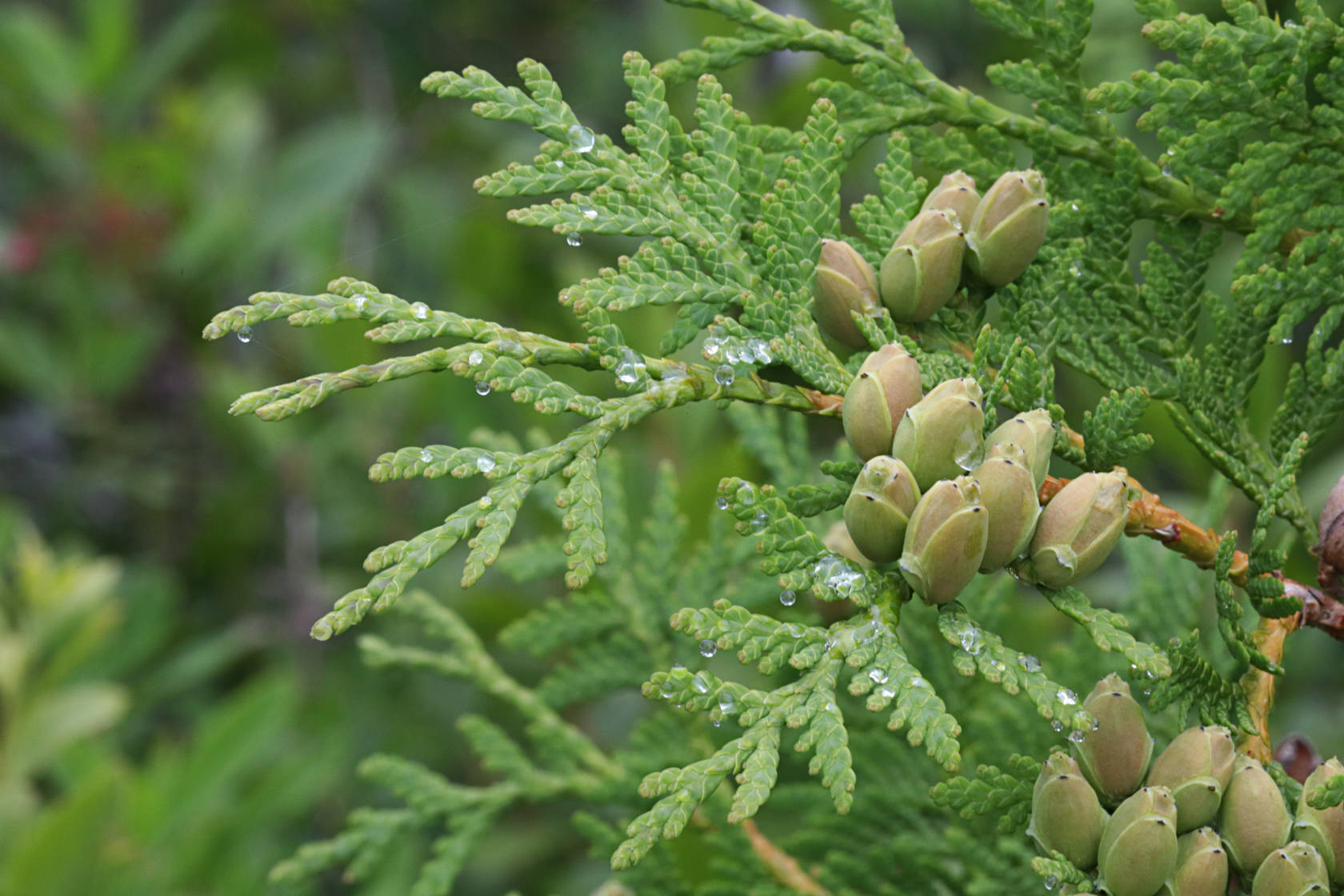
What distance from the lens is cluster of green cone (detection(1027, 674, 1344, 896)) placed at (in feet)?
2.32

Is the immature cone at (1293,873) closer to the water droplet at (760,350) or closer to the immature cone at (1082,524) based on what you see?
the immature cone at (1082,524)

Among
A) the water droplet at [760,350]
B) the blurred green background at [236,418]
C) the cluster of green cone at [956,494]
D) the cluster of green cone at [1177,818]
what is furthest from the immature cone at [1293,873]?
the blurred green background at [236,418]

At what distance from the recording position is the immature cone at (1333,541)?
2.70ft

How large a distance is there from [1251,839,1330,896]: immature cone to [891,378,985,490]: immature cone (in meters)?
0.30

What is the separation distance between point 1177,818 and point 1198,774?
3cm

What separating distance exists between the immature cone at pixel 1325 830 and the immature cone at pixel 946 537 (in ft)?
0.85

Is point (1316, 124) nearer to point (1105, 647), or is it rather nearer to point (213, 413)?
point (1105, 647)

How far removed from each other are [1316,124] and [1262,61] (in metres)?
0.07

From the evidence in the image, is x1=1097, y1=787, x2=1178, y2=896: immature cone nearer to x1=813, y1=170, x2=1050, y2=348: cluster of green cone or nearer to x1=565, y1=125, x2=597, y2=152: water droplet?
x1=813, y1=170, x2=1050, y2=348: cluster of green cone

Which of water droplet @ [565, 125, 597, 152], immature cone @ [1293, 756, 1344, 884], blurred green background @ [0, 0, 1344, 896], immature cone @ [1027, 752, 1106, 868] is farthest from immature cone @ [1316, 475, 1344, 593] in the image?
blurred green background @ [0, 0, 1344, 896]

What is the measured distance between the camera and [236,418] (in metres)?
2.54

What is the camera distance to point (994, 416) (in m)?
0.81

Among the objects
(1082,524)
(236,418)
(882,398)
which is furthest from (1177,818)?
(236,418)

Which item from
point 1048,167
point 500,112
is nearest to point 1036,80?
point 1048,167
